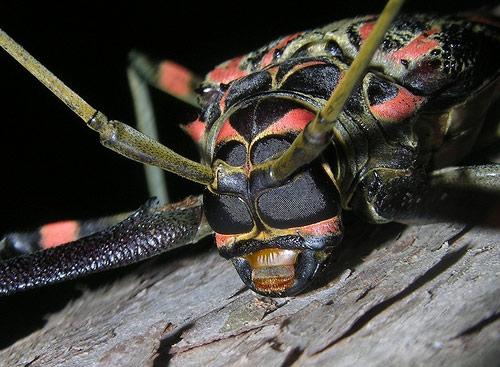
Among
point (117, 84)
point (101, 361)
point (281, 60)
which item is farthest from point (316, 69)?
point (117, 84)

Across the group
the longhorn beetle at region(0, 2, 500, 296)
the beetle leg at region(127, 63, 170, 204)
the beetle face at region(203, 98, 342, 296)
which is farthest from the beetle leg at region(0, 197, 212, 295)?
the beetle leg at region(127, 63, 170, 204)

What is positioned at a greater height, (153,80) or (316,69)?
(153,80)

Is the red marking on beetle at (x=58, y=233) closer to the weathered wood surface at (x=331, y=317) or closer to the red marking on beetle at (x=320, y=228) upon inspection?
the weathered wood surface at (x=331, y=317)

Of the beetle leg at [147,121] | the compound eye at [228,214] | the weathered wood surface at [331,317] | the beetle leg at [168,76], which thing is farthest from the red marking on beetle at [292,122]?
the beetle leg at [147,121]

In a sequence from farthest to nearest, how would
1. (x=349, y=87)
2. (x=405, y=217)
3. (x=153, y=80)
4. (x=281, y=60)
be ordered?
(x=153, y=80) → (x=281, y=60) → (x=405, y=217) → (x=349, y=87)

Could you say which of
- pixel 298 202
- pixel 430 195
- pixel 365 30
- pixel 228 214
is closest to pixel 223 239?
pixel 228 214

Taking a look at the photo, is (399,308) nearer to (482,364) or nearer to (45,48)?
(482,364)
